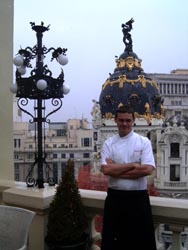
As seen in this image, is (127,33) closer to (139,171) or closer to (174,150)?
(174,150)

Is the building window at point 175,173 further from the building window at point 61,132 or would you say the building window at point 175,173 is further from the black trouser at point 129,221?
the black trouser at point 129,221

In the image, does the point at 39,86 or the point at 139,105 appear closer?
the point at 39,86

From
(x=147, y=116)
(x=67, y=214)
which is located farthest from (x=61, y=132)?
(x=67, y=214)

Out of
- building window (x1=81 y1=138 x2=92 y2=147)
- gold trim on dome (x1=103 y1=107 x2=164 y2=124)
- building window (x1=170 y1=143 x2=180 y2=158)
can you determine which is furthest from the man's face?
building window (x1=81 y1=138 x2=92 y2=147)

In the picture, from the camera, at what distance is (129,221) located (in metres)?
1.86

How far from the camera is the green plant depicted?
2.11 metres

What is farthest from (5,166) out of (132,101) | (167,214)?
(132,101)

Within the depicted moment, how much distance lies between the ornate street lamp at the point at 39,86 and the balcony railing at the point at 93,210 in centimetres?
28

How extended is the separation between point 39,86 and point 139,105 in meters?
11.6

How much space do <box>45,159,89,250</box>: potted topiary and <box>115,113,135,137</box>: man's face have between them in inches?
17.4

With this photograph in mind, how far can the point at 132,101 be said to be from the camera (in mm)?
13945

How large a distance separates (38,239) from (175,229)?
1.01 meters

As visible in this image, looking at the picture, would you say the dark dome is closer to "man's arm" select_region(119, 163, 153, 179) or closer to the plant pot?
the plant pot

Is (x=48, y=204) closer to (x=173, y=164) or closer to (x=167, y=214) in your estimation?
(x=167, y=214)
